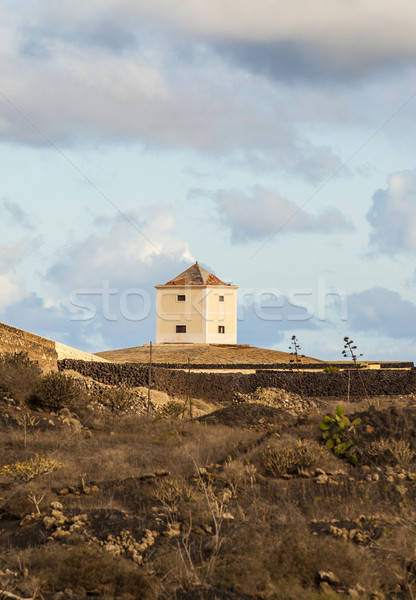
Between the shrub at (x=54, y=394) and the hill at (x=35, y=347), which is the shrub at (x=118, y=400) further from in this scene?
the hill at (x=35, y=347)

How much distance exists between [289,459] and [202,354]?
107 feet

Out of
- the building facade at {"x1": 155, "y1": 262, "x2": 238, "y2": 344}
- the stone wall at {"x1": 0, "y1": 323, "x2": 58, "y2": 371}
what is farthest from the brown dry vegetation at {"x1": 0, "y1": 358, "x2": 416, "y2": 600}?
the building facade at {"x1": 155, "y1": 262, "x2": 238, "y2": 344}

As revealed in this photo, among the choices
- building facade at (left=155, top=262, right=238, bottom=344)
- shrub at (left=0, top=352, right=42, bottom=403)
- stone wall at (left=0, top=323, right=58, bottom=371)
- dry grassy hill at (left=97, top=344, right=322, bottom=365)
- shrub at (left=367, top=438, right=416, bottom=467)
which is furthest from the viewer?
building facade at (left=155, top=262, right=238, bottom=344)

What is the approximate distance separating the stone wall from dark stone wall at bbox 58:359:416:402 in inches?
32.4

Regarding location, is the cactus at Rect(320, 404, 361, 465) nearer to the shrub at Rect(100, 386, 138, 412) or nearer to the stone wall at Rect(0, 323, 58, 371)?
the shrub at Rect(100, 386, 138, 412)

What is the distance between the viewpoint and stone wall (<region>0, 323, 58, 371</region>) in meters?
26.8

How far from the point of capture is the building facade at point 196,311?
166 feet

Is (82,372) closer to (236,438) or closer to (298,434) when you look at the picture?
(236,438)

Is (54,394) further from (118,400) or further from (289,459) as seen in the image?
(289,459)

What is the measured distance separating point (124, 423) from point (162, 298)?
31.9m

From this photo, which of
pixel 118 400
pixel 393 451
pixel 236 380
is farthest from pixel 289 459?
pixel 236 380

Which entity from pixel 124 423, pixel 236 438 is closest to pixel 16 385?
pixel 124 423

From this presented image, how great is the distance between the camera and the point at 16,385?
21.2 meters

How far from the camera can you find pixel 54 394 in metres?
21.3
